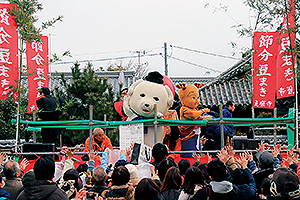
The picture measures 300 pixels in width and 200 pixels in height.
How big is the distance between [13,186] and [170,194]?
1852 mm

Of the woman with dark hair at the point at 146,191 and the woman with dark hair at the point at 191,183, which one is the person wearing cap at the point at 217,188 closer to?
the woman with dark hair at the point at 191,183

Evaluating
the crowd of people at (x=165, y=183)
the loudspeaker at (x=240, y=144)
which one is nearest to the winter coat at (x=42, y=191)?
the crowd of people at (x=165, y=183)

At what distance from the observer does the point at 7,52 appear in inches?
277

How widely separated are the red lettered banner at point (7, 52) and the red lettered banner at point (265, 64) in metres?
6.37

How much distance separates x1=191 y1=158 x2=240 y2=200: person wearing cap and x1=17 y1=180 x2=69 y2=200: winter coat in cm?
133

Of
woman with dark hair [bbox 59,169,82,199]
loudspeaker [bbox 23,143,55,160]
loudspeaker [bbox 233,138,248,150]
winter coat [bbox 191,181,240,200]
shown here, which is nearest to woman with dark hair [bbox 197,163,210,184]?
winter coat [bbox 191,181,240,200]

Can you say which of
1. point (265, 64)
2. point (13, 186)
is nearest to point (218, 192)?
point (13, 186)

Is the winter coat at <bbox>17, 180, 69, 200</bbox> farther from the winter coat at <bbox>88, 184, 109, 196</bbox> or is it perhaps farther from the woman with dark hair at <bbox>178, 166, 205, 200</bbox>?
the woman with dark hair at <bbox>178, 166, 205, 200</bbox>

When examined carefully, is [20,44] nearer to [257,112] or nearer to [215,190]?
[215,190]

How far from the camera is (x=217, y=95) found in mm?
12414

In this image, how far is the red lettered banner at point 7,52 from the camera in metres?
6.96

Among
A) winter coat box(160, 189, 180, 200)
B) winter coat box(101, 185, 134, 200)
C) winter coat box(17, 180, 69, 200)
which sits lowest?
winter coat box(160, 189, 180, 200)

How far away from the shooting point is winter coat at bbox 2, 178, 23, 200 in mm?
3970

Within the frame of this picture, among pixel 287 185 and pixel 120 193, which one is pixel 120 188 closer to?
pixel 120 193
